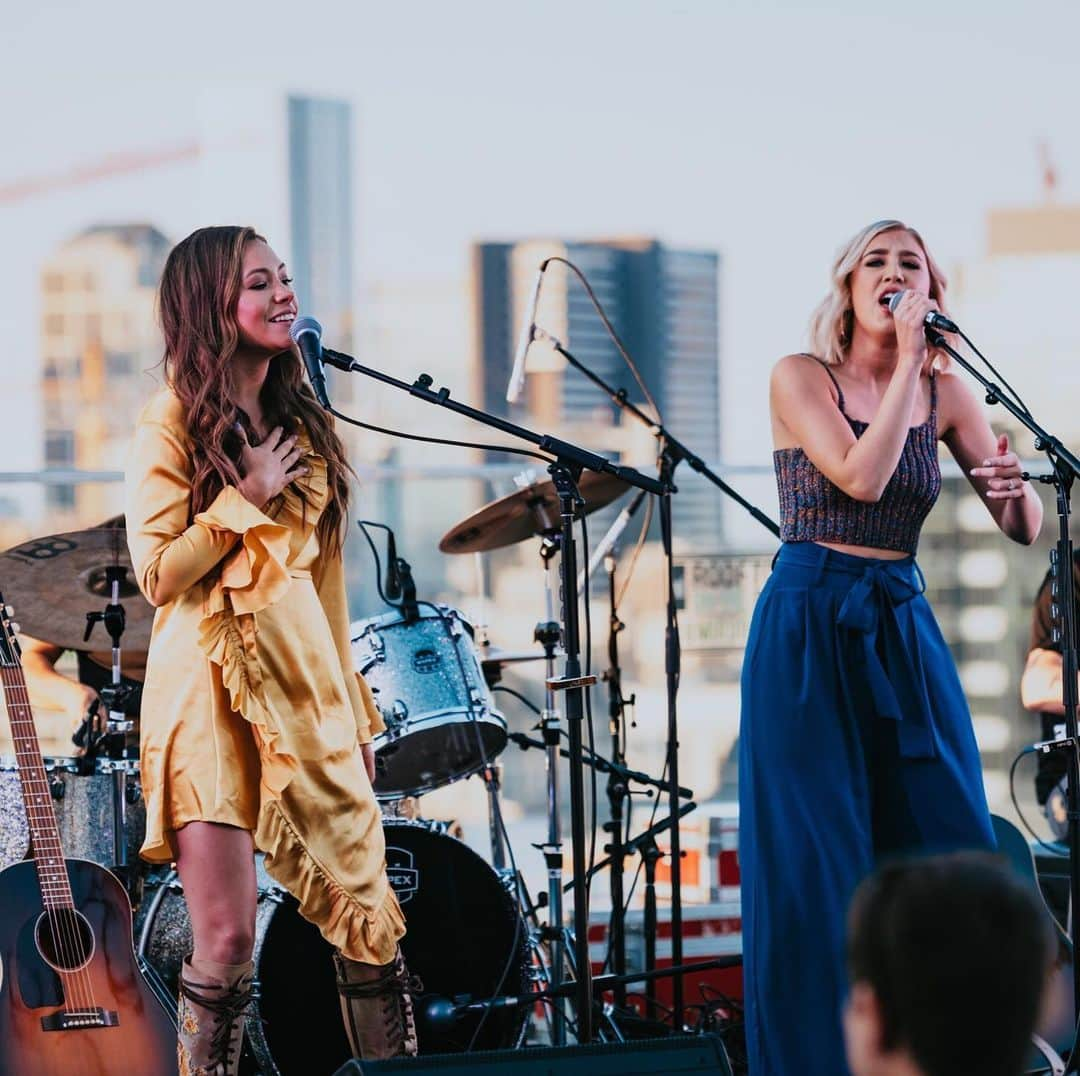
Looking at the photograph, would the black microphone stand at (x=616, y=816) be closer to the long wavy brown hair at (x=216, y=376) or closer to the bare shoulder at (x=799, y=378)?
the bare shoulder at (x=799, y=378)

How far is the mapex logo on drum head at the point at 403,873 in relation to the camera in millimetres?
3602

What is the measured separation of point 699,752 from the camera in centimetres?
498

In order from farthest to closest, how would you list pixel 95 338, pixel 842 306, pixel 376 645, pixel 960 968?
pixel 95 338
pixel 376 645
pixel 842 306
pixel 960 968

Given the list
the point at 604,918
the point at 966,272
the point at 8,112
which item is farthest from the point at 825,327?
the point at 8,112

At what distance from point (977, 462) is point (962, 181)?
522cm

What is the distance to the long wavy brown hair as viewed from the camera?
2.69 metres

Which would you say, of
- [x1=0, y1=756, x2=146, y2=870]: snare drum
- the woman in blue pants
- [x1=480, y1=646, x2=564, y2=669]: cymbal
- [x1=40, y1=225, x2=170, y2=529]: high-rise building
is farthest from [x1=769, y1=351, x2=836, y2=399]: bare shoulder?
[x1=40, y1=225, x2=170, y2=529]: high-rise building

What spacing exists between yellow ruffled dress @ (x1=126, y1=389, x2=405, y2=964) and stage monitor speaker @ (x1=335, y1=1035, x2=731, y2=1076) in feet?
1.85

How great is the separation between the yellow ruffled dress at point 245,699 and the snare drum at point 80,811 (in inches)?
41.5

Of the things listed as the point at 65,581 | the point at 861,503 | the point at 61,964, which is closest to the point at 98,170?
the point at 65,581

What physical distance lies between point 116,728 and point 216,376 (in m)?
1.19

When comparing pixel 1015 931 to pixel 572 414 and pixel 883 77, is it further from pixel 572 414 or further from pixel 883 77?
pixel 883 77

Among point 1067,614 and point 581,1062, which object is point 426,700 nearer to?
point 1067,614

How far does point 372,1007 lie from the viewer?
2.84 meters
